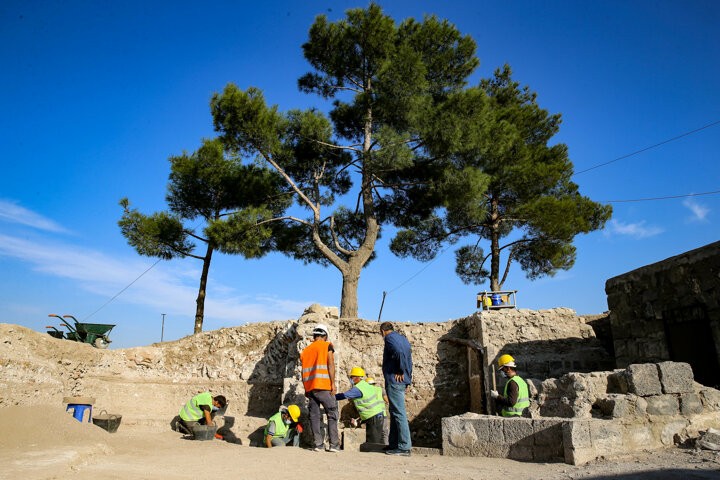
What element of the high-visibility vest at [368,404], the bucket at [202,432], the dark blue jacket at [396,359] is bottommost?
the bucket at [202,432]

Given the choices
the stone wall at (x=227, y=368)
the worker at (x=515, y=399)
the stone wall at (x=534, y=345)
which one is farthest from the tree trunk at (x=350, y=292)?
the worker at (x=515, y=399)

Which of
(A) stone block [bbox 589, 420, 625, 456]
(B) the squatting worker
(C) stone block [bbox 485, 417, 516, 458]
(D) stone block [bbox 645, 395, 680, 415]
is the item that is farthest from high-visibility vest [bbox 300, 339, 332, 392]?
(D) stone block [bbox 645, 395, 680, 415]

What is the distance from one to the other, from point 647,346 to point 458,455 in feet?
11.7

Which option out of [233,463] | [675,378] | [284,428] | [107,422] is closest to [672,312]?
[675,378]

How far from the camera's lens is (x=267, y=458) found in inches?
180

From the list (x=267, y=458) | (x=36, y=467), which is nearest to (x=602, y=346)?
(x=267, y=458)

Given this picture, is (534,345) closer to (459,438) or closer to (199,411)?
(459,438)

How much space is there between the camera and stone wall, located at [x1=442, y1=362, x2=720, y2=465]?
14.2 ft

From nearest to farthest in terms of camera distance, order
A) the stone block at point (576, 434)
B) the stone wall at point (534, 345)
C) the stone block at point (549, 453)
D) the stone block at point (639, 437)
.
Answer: the stone block at point (576, 434)
the stone block at point (549, 453)
the stone block at point (639, 437)
the stone wall at point (534, 345)

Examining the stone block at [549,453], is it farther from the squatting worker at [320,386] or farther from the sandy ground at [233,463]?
the squatting worker at [320,386]

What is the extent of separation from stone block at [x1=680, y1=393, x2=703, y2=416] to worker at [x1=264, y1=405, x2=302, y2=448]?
4.54 m

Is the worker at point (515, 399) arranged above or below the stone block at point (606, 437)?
above

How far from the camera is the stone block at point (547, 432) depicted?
14.2ft

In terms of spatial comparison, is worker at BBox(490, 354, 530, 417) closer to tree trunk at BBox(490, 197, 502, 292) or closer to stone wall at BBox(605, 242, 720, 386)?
stone wall at BBox(605, 242, 720, 386)
